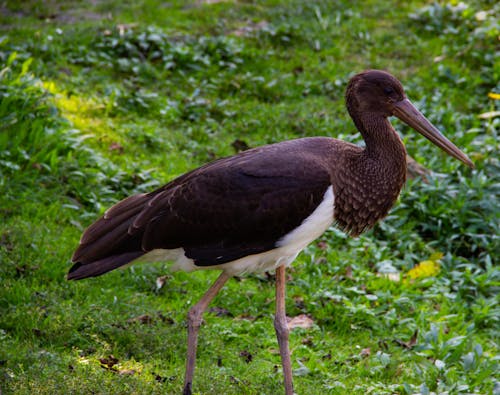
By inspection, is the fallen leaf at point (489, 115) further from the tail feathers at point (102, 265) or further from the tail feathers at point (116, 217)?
the tail feathers at point (102, 265)

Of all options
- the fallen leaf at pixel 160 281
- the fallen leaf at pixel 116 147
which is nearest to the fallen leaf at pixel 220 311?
the fallen leaf at pixel 160 281

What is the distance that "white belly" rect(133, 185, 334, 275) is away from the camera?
4473mm

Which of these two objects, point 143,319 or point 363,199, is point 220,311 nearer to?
point 143,319

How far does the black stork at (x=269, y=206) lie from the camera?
449 cm

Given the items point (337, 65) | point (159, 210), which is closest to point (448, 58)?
point (337, 65)

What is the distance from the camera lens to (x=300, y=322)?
18.9 ft

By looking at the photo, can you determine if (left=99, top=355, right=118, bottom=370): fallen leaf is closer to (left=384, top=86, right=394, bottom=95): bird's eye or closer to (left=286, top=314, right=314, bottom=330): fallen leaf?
(left=286, top=314, right=314, bottom=330): fallen leaf

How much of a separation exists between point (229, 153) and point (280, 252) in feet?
10.4

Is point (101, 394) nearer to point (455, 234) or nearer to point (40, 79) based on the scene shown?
point (455, 234)

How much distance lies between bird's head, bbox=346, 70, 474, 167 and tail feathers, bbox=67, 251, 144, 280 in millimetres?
1583

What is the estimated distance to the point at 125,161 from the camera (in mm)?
7223

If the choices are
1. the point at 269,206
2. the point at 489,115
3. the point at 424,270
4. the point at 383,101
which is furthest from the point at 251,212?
the point at 489,115

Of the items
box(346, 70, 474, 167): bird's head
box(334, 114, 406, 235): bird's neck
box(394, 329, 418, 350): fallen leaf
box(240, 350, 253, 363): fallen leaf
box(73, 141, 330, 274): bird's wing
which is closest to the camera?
box(73, 141, 330, 274): bird's wing

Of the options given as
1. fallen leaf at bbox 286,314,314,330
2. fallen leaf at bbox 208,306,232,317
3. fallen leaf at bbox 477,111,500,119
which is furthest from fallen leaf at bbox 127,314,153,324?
fallen leaf at bbox 477,111,500,119
